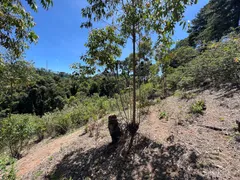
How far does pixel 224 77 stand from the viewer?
555 cm

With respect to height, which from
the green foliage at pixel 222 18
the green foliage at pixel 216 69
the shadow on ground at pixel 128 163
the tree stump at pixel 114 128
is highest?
the green foliage at pixel 222 18

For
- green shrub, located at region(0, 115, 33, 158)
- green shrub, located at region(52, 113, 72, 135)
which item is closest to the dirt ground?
green shrub, located at region(0, 115, 33, 158)

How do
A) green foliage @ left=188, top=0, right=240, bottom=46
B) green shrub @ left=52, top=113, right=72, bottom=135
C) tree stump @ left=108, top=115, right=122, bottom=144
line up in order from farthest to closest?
green foliage @ left=188, top=0, right=240, bottom=46, green shrub @ left=52, top=113, right=72, bottom=135, tree stump @ left=108, top=115, right=122, bottom=144

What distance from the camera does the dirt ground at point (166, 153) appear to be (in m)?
2.02

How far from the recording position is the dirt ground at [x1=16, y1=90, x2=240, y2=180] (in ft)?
6.62

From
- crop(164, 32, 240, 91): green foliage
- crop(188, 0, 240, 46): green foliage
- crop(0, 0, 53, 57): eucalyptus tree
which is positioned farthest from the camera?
crop(188, 0, 240, 46): green foliage

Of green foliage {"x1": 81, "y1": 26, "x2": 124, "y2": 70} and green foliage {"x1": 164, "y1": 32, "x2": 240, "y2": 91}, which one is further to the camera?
green foliage {"x1": 164, "y1": 32, "x2": 240, "y2": 91}

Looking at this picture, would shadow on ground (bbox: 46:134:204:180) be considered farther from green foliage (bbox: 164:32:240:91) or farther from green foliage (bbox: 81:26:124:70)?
green foliage (bbox: 164:32:240:91)

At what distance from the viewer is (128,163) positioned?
97.9 inches

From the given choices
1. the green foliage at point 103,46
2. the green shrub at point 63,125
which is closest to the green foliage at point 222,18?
the green shrub at point 63,125

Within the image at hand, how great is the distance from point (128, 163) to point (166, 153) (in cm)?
64

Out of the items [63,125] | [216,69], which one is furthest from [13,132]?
[216,69]

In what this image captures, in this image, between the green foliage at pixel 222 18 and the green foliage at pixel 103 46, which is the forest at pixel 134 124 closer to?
the green foliage at pixel 103 46

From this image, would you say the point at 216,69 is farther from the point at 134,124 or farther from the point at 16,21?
the point at 16,21
